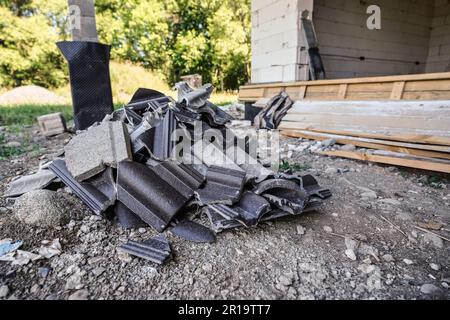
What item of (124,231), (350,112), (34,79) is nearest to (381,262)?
(124,231)

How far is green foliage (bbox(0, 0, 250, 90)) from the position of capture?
1443 centimetres

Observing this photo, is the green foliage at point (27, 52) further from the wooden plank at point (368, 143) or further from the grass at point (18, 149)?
the wooden plank at point (368, 143)

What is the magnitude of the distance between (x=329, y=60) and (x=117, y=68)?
36.2 feet

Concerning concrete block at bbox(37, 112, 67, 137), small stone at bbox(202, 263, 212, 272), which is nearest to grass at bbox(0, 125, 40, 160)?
concrete block at bbox(37, 112, 67, 137)

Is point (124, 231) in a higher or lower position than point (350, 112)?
lower

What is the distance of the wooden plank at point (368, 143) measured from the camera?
3.06 metres

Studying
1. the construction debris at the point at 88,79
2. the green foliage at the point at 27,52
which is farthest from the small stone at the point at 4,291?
the green foliage at the point at 27,52

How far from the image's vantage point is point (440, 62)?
777 cm

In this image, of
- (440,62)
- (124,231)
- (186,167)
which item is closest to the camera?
(124,231)

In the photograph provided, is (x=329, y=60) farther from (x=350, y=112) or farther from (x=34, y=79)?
(x=34, y=79)

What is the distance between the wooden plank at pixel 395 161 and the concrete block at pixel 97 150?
9.12 ft

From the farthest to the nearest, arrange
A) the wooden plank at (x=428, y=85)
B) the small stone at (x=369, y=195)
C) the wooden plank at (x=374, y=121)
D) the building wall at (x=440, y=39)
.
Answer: the building wall at (x=440, y=39)
the wooden plank at (x=428, y=85)
the wooden plank at (x=374, y=121)
the small stone at (x=369, y=195)

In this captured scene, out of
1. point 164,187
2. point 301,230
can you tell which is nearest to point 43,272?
point 164,187
